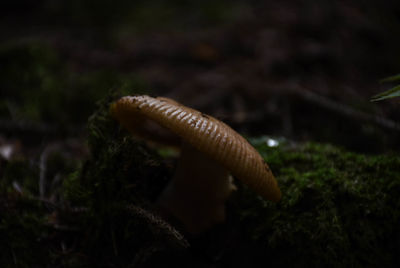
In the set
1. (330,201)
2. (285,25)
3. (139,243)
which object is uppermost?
(285,25)

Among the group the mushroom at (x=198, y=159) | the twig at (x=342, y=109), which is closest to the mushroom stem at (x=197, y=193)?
the mushroom at (x=198, y=159)

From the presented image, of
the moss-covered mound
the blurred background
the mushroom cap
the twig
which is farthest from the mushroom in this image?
the twig

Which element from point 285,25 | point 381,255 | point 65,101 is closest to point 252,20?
point 285,25

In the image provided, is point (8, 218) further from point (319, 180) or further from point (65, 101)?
point (65, 101)

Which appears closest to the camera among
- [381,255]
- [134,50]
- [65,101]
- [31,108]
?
[381,255]

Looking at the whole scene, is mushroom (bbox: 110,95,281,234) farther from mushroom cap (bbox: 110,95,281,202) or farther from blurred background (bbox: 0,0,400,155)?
blurred background (bbox: 0,0,400,155)

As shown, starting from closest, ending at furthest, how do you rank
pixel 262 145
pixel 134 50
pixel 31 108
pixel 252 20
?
pixel 262 145 < pixel 31 108 < pixel 134 50 < pixel 252 20

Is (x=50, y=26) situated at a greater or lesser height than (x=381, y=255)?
greater

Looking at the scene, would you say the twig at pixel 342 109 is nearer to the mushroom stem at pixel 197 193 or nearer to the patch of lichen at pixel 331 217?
the patch of lichen at pixel 331 217
